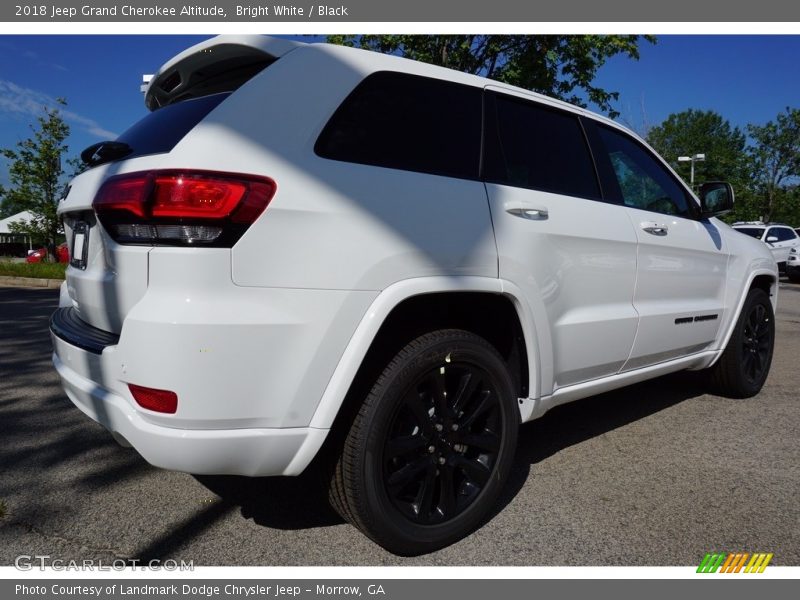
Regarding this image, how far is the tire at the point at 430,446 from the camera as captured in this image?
192cm

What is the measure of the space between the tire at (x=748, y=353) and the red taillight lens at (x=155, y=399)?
375cm

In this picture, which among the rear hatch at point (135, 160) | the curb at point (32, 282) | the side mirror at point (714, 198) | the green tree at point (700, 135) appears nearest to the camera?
the rear hatch at point (135, 160)

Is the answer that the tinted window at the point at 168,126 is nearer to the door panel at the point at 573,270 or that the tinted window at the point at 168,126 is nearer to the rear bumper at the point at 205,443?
the rear bumper at the point at 205,443

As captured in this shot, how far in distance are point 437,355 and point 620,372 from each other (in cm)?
141

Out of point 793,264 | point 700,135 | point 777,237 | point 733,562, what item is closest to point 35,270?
point 733,562

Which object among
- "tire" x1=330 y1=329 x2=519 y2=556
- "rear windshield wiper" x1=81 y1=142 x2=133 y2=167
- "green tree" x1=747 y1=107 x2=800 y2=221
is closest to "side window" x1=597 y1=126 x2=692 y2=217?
"tire" x1=330 y1=329 x2=519 y2=556

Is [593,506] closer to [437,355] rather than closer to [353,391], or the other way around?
[437,355]

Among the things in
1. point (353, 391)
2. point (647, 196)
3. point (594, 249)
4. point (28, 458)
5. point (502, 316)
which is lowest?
point (28, 458)

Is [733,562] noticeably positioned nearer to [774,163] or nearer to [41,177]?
[41,177]

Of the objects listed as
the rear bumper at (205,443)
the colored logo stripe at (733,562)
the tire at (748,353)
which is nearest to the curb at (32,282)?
the rear bumper at (205,443)
